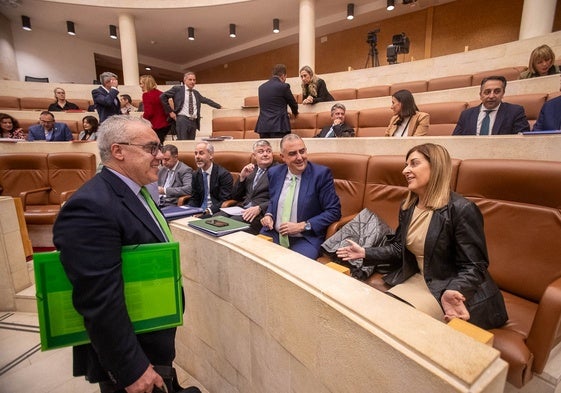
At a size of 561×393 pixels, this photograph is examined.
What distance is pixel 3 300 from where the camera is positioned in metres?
2.27

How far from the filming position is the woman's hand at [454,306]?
3.48ft

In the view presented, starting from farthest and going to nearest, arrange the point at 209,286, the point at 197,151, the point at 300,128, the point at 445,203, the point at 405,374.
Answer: the point at 300,128 < the point at 197,151 < the point at 209,286 < the point at 445,203 < the point at 405,374

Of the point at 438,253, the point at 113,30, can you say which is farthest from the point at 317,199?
the point at 113,30

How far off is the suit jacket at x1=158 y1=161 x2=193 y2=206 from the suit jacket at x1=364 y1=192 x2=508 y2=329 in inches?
98.6

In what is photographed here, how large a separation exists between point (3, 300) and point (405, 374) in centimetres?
300

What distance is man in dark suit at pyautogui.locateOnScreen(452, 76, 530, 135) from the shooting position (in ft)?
7.33

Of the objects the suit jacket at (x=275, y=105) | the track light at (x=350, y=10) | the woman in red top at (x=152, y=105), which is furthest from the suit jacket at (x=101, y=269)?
the track light at (x=350, y=10)

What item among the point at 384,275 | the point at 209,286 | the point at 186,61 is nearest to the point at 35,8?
the point at 186,61

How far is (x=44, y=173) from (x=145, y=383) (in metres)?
3.70

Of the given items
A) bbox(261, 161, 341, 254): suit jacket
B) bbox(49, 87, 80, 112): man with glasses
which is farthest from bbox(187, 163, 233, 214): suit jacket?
bbox(49, 87, 80, 112): man with glasses

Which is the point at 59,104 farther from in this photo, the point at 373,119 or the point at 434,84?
the point at 434,84

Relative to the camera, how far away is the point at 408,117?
2686 mm

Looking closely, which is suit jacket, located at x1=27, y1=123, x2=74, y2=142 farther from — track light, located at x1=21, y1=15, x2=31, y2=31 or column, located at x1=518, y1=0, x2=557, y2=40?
column, located at x1=518, y1=0, x2=557, y2=40

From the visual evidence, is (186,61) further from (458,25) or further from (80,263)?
(80,263)
